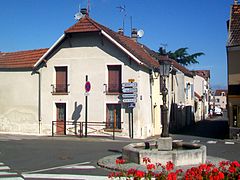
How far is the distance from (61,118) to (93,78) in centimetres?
355

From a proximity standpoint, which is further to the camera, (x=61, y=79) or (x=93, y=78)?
(x=61, y=79)

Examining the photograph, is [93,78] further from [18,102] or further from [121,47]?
[18,102]

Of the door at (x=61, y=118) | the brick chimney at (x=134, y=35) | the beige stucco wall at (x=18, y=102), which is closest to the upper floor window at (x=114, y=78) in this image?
the door at (x=61, y=118)

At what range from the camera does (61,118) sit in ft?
87.6

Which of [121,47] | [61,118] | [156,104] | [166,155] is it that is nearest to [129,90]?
[121,47]

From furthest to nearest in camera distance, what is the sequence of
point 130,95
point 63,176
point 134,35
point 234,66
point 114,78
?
point 134,35
point 234,66
point 114,78
point 130,95
point 63,176

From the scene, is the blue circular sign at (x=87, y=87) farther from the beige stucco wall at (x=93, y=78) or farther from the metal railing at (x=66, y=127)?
the metal railing at (x=66, y=127)

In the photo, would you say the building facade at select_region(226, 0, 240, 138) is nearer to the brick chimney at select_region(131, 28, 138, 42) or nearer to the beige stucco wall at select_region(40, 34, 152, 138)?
the beige stucco wall at select_region(40, 34, 152, 138)

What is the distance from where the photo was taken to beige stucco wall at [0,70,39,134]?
27109 mm

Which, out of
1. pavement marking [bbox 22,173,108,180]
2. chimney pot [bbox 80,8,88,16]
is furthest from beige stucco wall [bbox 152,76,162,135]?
pavement marking [bbox 22,173,108,180]

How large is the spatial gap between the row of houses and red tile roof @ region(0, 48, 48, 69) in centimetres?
7

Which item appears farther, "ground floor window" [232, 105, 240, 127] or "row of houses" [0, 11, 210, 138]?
"ground floor window" [232, 105, 240, 127]

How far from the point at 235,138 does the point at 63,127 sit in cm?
1097

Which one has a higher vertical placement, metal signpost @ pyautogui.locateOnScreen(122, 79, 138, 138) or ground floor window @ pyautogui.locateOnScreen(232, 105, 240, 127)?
metal signpost @ pyautogui.locateOnScreen(122, 79, 138, 138)
